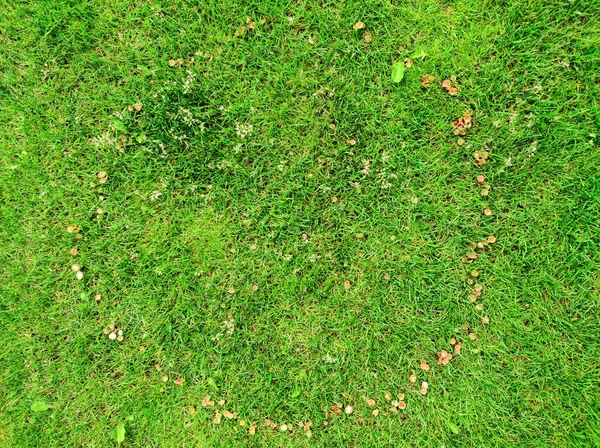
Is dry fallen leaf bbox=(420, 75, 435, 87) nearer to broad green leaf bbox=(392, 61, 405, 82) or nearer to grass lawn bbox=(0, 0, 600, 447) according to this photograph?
grass lawn bbox=(0, 0, 600, 447)

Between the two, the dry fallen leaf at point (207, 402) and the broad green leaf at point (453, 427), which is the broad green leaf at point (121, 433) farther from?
the broad green leaf at point (453, 427)

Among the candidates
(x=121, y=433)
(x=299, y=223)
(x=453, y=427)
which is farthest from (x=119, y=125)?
(x=453, y=427)

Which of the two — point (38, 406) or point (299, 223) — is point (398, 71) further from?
point (38, 406)

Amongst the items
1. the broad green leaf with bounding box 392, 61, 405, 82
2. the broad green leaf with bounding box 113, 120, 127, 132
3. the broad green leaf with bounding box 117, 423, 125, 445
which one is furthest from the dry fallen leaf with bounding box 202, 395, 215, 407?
the broad green leaf with bounding box 392, 61, 405, 82

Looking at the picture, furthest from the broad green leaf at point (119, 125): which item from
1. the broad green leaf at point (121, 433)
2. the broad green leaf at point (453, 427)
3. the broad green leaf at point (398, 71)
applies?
the broad green leaf at point (453, 427)

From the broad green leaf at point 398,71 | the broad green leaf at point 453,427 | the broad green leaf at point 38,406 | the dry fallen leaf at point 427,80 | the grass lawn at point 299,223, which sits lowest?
the broad green leaf at point 453,427

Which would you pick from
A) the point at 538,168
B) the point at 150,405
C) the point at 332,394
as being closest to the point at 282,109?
the point at 538,168

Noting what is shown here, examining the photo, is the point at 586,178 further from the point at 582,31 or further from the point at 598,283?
the point at 582,31
